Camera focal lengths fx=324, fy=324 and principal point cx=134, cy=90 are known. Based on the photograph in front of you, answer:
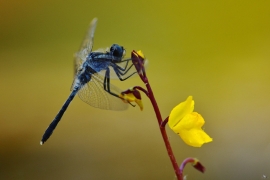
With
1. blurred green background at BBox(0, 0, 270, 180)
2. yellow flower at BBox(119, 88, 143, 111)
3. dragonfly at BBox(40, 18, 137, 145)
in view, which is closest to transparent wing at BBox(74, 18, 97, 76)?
dragonfly at BBox(40, 18, 137, 145)

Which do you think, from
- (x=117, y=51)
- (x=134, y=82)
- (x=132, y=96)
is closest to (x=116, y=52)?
(x=117, y=51)

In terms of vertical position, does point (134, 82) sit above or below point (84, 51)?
below

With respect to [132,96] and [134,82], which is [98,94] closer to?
[132,96]

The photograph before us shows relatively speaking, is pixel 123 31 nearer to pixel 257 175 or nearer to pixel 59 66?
pixel 59 66

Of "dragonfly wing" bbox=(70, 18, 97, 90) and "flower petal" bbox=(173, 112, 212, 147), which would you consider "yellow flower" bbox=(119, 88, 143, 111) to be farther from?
"dragonfly wing" bbox=(70, 18, 97, 90)

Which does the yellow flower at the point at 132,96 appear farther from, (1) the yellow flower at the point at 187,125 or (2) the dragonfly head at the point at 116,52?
(2) the dragonfly head at the point at 116,52

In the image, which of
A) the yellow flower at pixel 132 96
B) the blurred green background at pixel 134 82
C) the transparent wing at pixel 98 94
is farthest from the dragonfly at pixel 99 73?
the blurred green background at pixel 134 82

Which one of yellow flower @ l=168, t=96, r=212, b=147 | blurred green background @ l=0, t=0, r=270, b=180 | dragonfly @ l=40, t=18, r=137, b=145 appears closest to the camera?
yellow flower @ l=168, t=96, r=212, b=147
